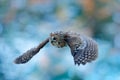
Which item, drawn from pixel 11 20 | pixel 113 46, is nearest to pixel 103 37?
pixel 113 46

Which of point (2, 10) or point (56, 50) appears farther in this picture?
point (2, 10)

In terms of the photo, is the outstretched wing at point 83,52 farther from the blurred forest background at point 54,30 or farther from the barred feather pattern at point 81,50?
the blurred forest background at point 54,30

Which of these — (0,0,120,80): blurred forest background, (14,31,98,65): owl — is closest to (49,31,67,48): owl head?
(14,31,98,65): owl

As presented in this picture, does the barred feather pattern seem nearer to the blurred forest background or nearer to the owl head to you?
the owl head

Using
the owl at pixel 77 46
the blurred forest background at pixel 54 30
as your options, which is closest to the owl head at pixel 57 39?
the owl at pixel 77 46

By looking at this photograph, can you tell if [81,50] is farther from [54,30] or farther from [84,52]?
[54,30]

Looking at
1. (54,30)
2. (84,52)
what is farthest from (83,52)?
(54,30)

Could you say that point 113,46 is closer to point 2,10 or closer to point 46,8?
point 46,8
